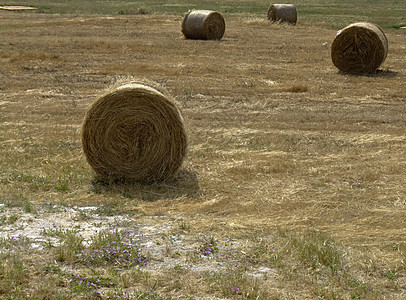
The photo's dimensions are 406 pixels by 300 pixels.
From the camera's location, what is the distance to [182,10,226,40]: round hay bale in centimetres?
2312

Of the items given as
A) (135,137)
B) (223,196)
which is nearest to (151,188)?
(135,137)

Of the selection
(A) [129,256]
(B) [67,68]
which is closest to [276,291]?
(A) [129,256]

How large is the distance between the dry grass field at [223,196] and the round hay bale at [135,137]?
260 millimetres

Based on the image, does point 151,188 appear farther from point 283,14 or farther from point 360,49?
point 283,14

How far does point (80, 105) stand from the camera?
12297 millimetres

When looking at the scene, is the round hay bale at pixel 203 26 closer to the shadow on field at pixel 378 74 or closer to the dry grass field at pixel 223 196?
the dry grass field at pixel 223 196

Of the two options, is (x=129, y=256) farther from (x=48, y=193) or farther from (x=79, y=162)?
(x=79, y=162)

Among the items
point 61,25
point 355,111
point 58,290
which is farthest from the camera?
point 61,25

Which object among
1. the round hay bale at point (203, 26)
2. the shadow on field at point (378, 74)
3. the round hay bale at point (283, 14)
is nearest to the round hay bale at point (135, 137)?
the shadow on field at point (378, 74)

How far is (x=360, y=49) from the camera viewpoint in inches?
642

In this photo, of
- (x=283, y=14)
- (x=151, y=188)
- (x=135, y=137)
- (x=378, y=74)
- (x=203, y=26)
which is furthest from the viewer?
(x=283, y=14)

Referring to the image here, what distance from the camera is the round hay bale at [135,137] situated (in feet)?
26.5

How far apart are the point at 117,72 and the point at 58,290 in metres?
10.9

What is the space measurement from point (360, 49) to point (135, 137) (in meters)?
10.0
